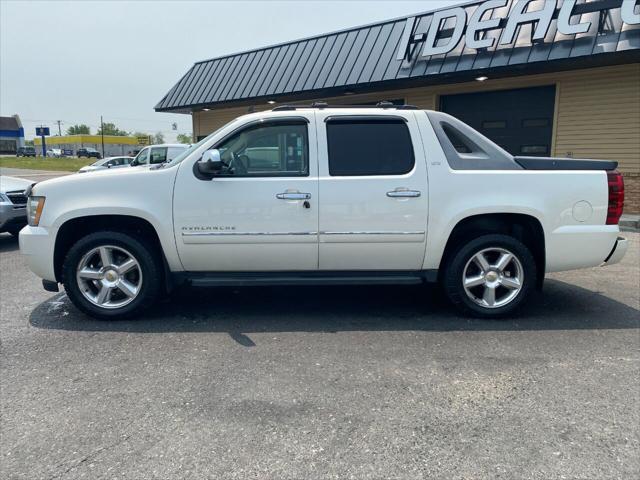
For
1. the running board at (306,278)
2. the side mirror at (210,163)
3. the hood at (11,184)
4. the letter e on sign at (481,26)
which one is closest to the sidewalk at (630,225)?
the letter e on sign at (481,26)

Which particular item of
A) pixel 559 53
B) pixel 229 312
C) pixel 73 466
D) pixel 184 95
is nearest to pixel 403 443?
pixel 73 466

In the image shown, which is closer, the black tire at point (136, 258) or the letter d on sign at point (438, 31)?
the black tire at point (136, 258)

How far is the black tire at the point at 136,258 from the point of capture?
4.44 meters

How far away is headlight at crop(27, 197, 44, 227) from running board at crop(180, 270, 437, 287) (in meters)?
1.37

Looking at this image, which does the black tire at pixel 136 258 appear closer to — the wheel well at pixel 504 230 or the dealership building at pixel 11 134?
the wheel well at pixel 504 230

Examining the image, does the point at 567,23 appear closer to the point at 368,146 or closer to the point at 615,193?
the point at 615,193

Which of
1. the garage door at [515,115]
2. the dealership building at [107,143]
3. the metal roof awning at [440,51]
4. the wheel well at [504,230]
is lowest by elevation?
the wheel well at [504,230]

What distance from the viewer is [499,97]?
12891mm

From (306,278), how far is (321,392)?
1.50 m

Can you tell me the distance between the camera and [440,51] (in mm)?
12008

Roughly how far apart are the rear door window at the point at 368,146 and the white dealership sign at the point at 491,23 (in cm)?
788

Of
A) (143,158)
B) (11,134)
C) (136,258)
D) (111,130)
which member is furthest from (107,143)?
(136,258)

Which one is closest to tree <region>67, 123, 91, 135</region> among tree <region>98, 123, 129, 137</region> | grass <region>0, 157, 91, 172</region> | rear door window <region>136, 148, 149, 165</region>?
tree <region>98, 123, 129, 137</region>

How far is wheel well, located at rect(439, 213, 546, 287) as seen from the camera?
4.54 metres
